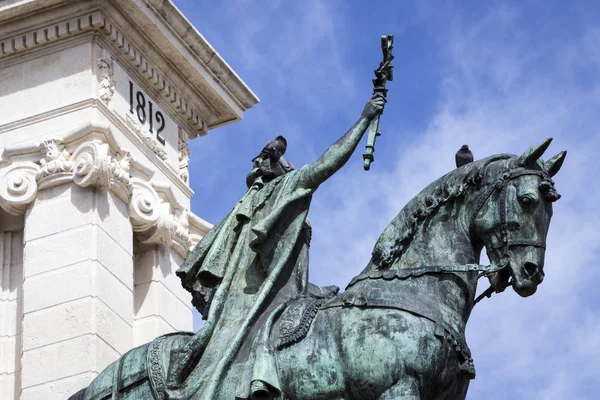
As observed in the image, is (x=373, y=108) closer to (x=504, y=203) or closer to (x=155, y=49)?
(x=504, y=203)

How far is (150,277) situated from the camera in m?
20.2

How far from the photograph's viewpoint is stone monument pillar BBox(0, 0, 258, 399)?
1866cm

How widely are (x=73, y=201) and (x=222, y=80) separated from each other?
11.9 ft

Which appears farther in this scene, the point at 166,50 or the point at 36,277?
the point at 166,50

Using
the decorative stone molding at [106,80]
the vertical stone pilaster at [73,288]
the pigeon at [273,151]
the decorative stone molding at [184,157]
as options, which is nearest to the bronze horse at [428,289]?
the pigeon at [273,151]

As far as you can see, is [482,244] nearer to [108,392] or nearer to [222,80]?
[108,392]

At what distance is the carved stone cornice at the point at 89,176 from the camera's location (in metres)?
19.3

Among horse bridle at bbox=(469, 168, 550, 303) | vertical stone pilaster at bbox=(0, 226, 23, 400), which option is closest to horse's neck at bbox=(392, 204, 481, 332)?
horse bridle at bbox=(469, 168, 550, 303)

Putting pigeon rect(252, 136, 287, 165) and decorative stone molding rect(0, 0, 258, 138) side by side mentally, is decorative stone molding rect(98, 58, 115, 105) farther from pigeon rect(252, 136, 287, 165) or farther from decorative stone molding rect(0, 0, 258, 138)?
pigeon rect(252, 136, 287, 165)

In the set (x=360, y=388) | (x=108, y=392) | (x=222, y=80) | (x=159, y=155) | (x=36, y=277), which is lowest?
(x=360, y=388)

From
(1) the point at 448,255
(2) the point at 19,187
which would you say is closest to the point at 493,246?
(1) the point at 448,255

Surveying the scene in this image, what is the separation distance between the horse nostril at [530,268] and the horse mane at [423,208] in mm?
747

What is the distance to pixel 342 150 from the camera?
13.3 metres

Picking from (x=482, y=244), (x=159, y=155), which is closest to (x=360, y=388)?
(x=482, y=244)
